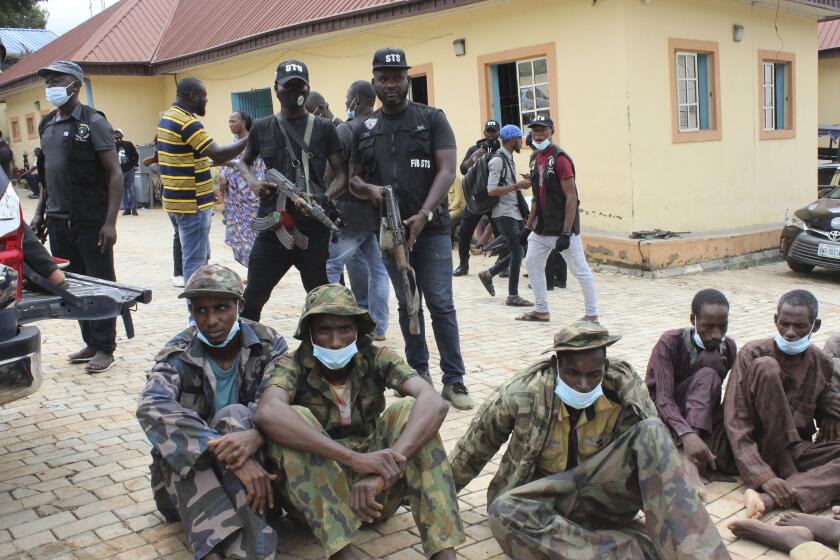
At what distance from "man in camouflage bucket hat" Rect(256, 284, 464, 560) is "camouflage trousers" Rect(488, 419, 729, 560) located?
0.25 m

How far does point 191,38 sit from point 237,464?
17789 millimetres

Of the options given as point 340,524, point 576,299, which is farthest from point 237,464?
point 576,299

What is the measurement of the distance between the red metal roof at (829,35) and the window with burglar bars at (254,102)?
43.2ft

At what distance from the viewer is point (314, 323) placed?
351 cm

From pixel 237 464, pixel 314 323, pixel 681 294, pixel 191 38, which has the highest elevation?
pixel 191 38

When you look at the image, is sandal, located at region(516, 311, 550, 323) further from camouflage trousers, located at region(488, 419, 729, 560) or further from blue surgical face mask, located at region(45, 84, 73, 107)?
camouflage trousers, located at region(488, 419, 729, 560)

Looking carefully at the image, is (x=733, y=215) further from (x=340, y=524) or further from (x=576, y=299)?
(x=340, y=524)

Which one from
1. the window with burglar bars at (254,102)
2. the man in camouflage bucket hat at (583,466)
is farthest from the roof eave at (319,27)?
the man in camouflage bucket hat at (583,466)

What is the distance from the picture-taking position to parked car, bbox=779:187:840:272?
34.5 ft

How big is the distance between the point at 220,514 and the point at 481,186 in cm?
637

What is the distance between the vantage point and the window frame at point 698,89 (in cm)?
1137

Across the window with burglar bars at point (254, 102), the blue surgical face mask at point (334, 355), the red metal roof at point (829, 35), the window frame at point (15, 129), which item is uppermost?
the red metal roof at point (829, 35)

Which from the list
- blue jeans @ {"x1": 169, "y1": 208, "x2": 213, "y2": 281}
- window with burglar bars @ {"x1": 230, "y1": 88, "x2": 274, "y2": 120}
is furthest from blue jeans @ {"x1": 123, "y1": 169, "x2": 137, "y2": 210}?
blue jeans @ {"x1": 169, "y1": 208, "x2": 213, "y2": 281}

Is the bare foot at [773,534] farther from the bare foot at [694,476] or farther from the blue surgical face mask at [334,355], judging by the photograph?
the blue surgical face mask at [334,355]
